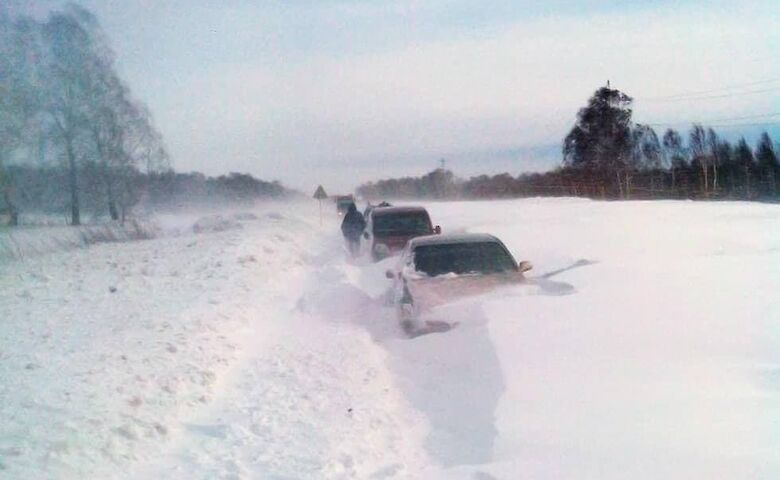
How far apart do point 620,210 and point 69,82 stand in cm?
1509

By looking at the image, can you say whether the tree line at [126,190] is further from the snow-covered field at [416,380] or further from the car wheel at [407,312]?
the car wheel at [407,312]

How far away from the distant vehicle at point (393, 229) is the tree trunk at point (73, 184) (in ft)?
24.4

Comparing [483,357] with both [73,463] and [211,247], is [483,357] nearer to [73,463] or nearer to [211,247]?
[73,463]

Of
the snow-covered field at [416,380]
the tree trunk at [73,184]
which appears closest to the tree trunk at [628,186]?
the snow-covered field at [416,380]

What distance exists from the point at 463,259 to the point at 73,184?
12421 millimetres

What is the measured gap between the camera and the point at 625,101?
642 inches

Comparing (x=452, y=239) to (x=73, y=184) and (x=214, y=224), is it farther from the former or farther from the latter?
(x=214, y=224)

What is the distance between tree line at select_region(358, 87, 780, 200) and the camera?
1805 cm

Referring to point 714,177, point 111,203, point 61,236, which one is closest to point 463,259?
point 61,236

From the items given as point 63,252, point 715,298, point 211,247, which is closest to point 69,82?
point 63,252

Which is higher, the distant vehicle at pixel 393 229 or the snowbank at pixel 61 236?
the snowbank at pixel 61 236

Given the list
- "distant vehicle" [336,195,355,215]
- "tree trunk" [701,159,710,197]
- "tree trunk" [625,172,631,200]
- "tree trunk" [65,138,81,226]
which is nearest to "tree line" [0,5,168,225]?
"tree trunk" [65,138,81,226]

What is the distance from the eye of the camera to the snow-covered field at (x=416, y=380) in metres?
5.16

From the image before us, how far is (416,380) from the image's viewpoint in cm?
752
